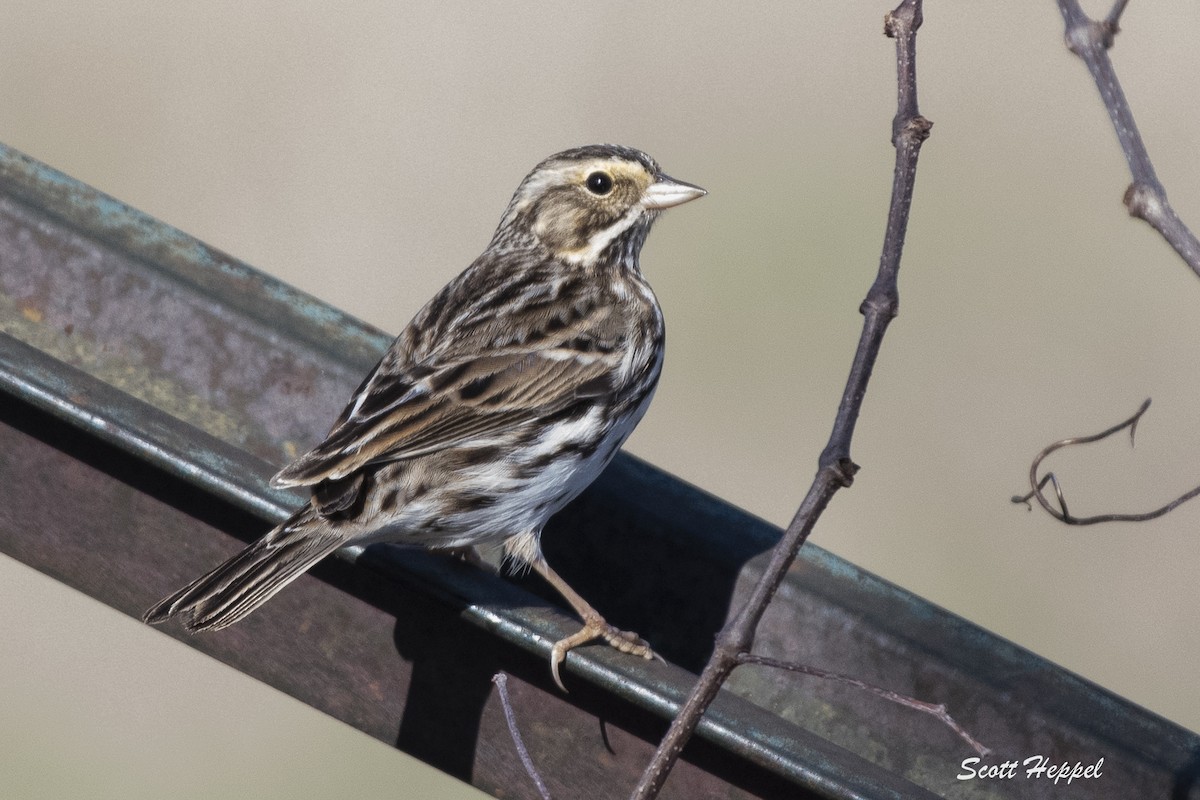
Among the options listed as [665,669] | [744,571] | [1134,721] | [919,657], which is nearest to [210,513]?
[665,669]

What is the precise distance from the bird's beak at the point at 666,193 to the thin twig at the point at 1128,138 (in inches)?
113

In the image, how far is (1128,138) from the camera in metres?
2.69

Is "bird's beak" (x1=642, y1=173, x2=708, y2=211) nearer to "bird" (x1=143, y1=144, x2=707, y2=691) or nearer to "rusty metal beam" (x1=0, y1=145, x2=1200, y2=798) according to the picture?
"bird" (x1=143, y1=144, x2=707, y2=691)

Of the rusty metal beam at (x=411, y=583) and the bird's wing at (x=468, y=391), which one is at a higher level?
the bird's wing at (x=468, y=391)

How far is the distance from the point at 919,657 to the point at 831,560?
43 cm

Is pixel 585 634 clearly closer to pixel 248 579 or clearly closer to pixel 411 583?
pixel 411 583

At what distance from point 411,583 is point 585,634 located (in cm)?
48

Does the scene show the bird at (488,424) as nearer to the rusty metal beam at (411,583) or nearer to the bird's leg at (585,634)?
the bird's leg at (585,634)

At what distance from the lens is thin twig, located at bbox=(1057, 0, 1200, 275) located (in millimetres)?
2676

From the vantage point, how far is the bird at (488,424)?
438cm

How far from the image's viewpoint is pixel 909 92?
2.89m

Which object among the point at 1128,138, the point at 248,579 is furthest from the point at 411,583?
the point at 1128,138

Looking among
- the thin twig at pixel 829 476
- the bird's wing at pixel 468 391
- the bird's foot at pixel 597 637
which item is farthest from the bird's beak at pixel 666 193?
the thin twig at pixel 829 476
